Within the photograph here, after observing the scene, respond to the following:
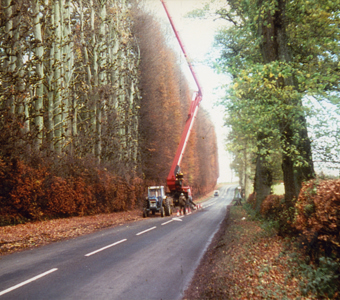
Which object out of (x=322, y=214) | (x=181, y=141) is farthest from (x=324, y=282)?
(x=181, y=141)

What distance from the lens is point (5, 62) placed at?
46.8 feet

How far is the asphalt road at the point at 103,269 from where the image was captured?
6027 mm

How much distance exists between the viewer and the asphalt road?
603cm

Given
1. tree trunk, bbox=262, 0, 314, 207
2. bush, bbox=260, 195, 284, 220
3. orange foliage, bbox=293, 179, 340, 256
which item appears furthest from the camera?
bush, bbox=260, 195, 284, 220

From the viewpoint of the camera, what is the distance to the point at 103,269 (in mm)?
7617

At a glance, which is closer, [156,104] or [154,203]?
[154,203]

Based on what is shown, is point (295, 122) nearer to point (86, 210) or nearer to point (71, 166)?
point (71, 166)

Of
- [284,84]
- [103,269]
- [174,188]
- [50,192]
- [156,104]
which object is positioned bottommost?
[103,269]

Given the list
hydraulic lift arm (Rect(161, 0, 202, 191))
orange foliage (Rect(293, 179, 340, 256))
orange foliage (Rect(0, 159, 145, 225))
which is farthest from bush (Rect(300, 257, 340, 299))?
hydraulic lift arm (Rect(161, 0, 202, 191))

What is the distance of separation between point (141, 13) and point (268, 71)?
26.6 m

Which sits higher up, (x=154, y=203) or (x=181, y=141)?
(x=181, y=141)

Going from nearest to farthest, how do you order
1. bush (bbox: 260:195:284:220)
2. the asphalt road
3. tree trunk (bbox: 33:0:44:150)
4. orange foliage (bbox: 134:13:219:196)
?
the asphalt road < bush (bbox: 260:195:284:220) < tree trunk (bbox: 33:0:44:150) < orange foliage (bbox: 134:13:219:196)

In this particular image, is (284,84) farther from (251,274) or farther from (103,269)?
(103,269)

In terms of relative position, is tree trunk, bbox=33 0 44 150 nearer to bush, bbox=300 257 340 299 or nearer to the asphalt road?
the asphalt road
